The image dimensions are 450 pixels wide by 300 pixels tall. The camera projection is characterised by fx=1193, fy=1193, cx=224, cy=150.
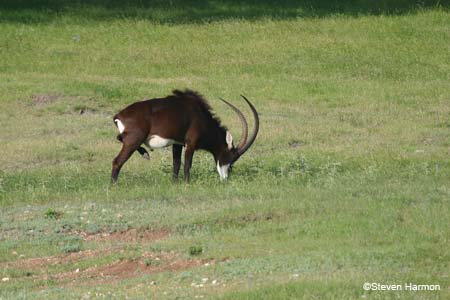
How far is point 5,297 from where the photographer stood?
10.6 metres

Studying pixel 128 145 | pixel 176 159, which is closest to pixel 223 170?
pixel 176 159

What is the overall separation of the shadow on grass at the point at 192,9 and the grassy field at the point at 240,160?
8cm

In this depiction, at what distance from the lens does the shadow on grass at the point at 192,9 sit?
3142 centimetres

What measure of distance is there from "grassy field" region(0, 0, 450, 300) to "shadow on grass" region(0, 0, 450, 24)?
8cm

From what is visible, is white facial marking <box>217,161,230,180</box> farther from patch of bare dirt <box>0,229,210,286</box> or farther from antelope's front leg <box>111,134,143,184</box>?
patch of bare dirt <box>0,229,210,286</box>

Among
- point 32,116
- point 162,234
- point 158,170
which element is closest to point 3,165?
point 158,170

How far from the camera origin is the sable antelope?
53.1 feet

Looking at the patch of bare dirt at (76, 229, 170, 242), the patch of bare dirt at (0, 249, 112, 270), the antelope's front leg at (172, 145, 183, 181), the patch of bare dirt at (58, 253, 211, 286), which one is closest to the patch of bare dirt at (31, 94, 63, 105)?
the antelope's front leg at (172, 145, 183, 181)

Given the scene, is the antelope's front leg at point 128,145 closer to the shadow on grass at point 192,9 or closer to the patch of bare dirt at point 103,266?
the patch of bare dirt at point 103,266

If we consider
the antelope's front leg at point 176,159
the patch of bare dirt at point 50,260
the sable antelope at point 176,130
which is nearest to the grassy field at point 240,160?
the patch of bare dirt at point 50,260

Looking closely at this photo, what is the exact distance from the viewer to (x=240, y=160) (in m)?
18.7

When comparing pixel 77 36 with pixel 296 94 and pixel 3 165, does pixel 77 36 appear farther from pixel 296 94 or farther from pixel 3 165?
pixel 3 165

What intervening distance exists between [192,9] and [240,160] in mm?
14437

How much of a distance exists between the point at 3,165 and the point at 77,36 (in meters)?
11.3
